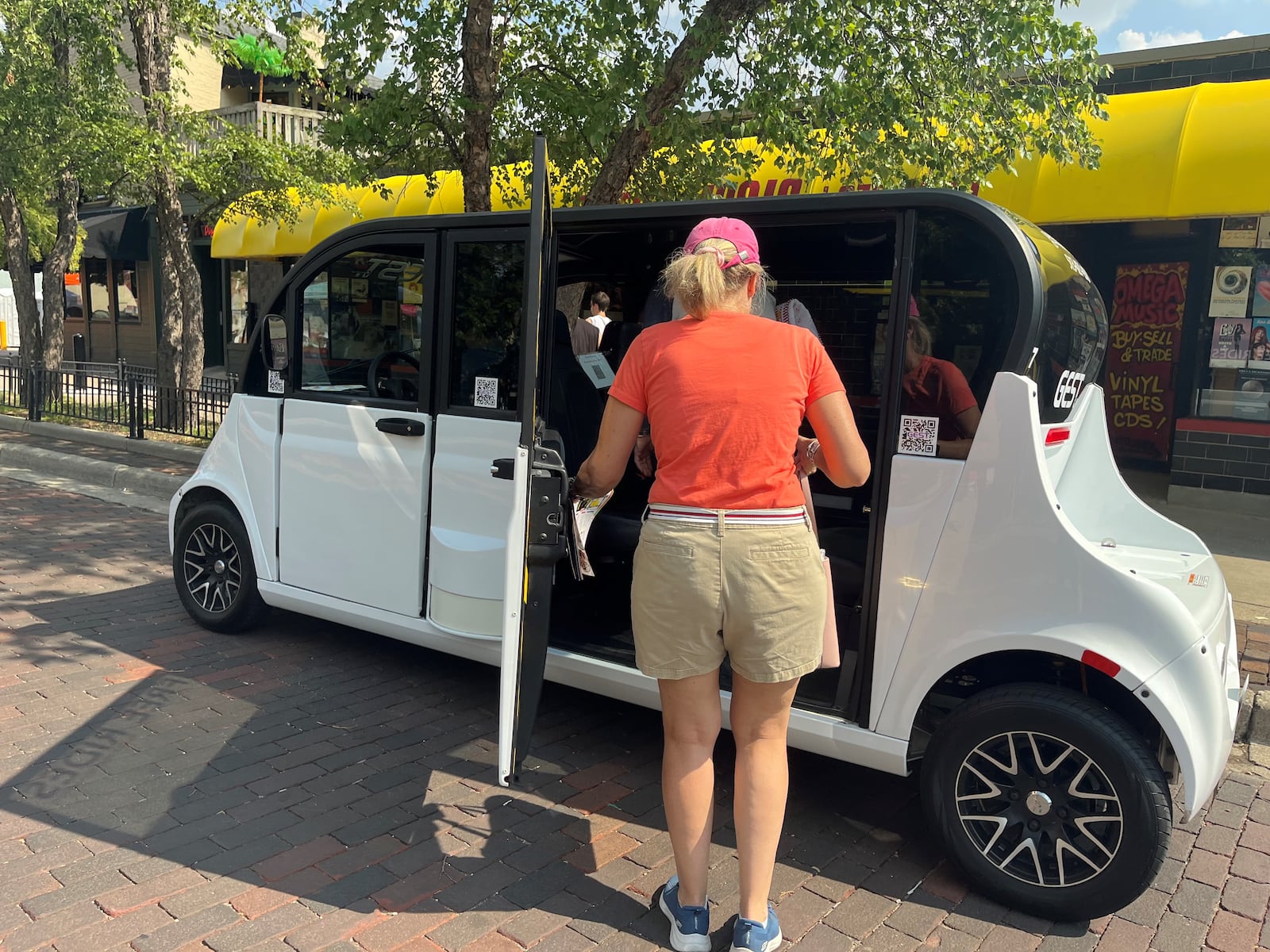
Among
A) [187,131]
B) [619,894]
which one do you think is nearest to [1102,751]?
[619,894]

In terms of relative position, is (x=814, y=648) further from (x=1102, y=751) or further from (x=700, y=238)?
(x=700, y=238)

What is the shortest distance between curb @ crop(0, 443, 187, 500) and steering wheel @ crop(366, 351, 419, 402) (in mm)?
4916

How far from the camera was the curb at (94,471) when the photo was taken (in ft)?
30.0

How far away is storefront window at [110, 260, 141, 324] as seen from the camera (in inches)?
886

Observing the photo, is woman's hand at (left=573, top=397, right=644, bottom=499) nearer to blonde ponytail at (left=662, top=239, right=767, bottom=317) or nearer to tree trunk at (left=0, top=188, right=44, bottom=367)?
blonde ponytail at (left=662, top=239, right=767, bottom=317)

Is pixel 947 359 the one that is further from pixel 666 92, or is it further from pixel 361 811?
pixel 666 92

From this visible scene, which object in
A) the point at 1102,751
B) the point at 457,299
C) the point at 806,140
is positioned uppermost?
the point at 806,140

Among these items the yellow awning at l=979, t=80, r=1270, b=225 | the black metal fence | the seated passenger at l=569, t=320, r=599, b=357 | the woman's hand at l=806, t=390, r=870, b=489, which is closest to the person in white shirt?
the seated passenger at l=569, t=320, r=599, b=357

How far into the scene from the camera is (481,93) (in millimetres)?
7332

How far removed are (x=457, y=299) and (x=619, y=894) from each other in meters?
2.39

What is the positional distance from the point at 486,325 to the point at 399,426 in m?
0.57

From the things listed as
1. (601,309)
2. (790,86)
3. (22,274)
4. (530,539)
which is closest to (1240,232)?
(790,86)

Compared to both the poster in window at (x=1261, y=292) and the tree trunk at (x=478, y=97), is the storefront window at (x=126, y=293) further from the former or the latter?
the poster in window at (x=1261, y=292)

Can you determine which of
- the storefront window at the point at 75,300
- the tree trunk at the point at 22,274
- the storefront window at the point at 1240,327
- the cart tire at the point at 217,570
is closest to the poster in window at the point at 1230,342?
the storefront window at the point at 1240,327
